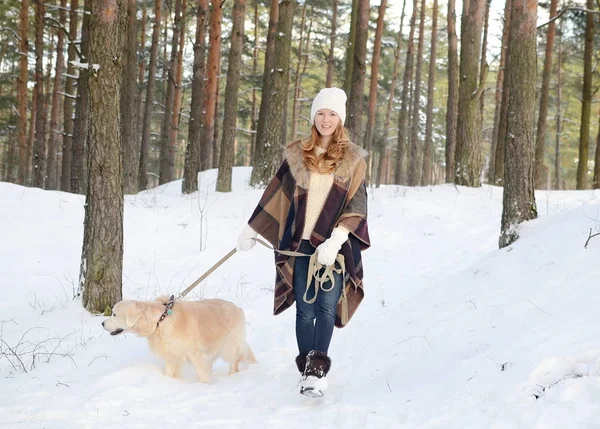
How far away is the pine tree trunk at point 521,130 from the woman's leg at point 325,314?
362 centimetres

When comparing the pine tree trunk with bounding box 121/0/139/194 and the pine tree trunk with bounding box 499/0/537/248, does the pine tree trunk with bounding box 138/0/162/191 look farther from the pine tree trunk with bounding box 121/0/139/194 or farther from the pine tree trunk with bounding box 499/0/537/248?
the pine tree trunk with bounding box 499/0/537/248

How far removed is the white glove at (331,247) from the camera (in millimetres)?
3451

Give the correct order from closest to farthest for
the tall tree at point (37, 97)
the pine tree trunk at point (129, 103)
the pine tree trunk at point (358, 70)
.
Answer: the pine tree trunk at point (129, 103), the pine tree trunk at point (358, 70), the tall tree at point (37, 97)

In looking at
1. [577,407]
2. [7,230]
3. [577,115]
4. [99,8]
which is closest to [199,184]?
[7,230]

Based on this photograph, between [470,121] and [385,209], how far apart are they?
10.5ft

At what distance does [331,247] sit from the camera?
3451mm

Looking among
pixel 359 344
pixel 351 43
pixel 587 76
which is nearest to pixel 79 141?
pixel 351 43

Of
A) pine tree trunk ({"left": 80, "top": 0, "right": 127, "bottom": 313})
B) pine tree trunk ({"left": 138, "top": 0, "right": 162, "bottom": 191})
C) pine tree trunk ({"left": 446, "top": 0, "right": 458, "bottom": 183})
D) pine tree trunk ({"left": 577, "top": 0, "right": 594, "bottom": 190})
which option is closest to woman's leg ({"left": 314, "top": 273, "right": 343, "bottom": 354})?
pine tree trunk ({"left": 80, "top": 0, "right": 127, "bottom": 313})

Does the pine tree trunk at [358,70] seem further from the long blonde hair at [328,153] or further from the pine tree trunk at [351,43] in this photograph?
the long blonde hair at [328,153]

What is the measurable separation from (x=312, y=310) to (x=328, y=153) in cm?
111

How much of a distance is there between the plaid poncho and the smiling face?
18cm

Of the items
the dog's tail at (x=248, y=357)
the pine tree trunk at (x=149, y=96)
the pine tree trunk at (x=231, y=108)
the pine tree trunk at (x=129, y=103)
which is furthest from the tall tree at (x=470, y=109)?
the pine tree trunk at (x=149, y=96)

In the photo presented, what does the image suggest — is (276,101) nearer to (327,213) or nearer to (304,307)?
(327,213)

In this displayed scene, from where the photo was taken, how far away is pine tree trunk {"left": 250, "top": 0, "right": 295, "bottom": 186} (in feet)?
41.2
